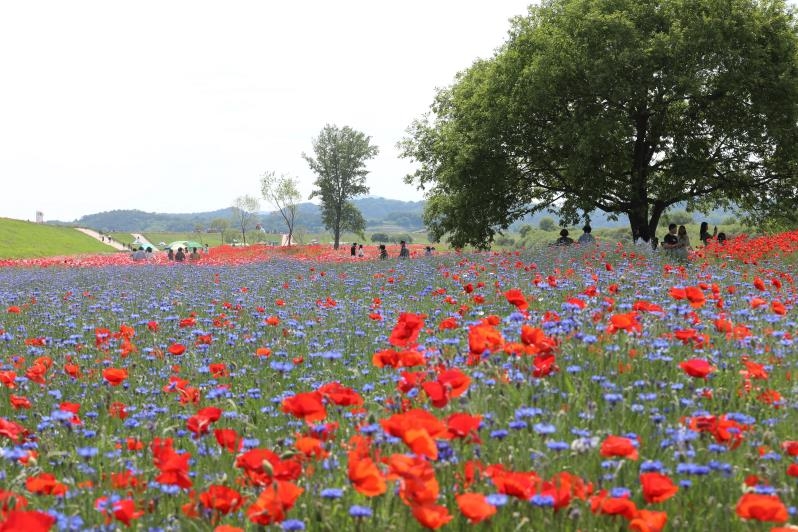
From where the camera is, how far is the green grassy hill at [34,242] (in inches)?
2453

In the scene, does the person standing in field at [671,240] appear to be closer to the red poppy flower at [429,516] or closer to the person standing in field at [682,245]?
the person standing in field at [682,245]

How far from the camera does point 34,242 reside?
237ft

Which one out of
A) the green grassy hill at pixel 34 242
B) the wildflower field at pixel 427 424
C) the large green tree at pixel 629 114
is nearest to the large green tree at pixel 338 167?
the green grassy hill at pixel 34 242

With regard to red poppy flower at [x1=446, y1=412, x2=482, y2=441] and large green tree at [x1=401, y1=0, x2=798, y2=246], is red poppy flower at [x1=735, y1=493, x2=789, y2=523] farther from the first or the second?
large green tree at [x1=401, y1=0, x2=798, y2=246]

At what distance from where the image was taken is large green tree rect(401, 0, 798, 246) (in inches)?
872

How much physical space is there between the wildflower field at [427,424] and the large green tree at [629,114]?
1508 cm

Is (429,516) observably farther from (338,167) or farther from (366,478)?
(338,167)

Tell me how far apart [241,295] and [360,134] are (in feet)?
198

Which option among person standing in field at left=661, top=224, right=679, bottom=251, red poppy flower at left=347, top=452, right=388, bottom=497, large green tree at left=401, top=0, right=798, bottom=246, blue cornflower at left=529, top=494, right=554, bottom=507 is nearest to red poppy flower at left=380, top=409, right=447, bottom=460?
red poppy flower at left=347, top=452, right=388, bottom=497

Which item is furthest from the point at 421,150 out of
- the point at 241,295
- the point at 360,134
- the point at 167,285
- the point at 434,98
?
the point at 360,134

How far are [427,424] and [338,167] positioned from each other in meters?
69.9

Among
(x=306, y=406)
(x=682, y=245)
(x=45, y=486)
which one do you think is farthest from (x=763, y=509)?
(x=682, y=245)

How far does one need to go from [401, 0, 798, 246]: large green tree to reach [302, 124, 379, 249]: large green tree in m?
41.5

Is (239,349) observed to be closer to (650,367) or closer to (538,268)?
(650,367)
